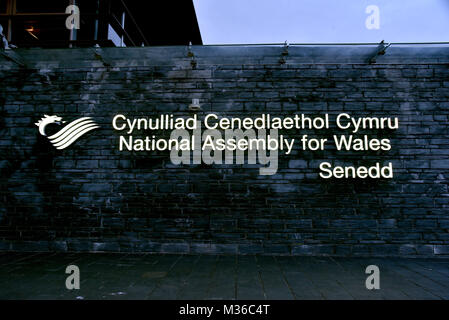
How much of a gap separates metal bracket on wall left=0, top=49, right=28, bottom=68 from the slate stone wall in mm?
23

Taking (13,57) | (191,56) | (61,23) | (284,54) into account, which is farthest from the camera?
(61,23)

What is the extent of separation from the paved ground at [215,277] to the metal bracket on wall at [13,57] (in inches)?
158

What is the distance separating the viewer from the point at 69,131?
17.7 ft

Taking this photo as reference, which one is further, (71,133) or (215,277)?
(71,133)

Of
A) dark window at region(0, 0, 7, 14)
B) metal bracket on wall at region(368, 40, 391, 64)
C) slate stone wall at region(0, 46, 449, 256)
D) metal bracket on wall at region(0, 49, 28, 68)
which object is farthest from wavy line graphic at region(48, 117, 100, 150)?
metal bracket on wall at region(368, 40, 391, 64)

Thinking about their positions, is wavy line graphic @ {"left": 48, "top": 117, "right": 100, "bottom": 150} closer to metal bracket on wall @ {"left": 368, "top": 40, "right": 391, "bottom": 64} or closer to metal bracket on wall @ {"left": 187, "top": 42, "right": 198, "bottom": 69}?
metal bracket on wall @ {"left": 187, "top": 42, "right": 198, "bottom": 69}

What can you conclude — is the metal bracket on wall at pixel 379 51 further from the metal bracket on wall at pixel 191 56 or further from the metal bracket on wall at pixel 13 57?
the metal bracket on wall at pixel 13 57

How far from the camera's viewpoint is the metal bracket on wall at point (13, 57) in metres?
5.26

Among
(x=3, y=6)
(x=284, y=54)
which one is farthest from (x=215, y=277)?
(x=3, y=6)

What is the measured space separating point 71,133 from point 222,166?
10.8 ft

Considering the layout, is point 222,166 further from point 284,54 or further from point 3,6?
point 3,6

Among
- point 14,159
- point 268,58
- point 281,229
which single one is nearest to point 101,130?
point 14,159

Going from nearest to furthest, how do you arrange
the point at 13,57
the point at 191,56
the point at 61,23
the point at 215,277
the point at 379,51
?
the point at 215,277 → the point at 379,51 → the point at 191,56 → the point at 13,57 → the point at 61,23
